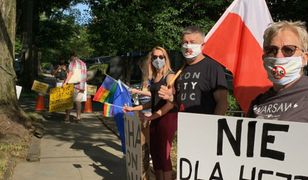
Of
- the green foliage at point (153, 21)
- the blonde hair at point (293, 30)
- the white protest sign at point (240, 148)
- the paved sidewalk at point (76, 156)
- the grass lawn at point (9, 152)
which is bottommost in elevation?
the paved sidewalk at point (76, 156)

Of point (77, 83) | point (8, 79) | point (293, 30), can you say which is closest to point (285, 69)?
point (293, 30)

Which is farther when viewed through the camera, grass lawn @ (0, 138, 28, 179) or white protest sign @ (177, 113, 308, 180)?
grass lawn @ (0, 138, 28, 179)

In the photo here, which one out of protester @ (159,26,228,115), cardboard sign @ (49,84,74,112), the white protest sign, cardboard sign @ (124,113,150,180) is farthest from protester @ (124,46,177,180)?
cardboard sign @ (49,84,74,112)

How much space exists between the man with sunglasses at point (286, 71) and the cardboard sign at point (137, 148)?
2828 mm

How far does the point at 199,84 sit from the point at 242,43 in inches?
42.9

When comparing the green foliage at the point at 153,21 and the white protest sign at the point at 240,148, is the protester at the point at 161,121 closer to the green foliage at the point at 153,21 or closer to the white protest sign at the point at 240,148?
the white protest sign at the point at 240,148

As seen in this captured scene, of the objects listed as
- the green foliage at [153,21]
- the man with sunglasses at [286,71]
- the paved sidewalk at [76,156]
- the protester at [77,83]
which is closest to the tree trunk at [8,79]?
the paved sidewalk at [76,156]

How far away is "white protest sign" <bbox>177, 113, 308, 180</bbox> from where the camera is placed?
2885 millimetres

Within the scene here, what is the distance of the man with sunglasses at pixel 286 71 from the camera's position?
111 inches

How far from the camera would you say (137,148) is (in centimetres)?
577

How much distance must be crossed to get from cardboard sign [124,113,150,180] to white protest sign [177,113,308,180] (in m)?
2.14

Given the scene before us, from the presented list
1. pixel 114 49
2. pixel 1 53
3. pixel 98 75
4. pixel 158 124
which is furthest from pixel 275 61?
pixel 98 75

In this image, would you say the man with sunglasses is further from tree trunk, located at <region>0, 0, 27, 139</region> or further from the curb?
tree trunk, located at <region>0, 0, 27, 139</region>

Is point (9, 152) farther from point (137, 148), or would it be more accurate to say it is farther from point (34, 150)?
point (137, 148)
